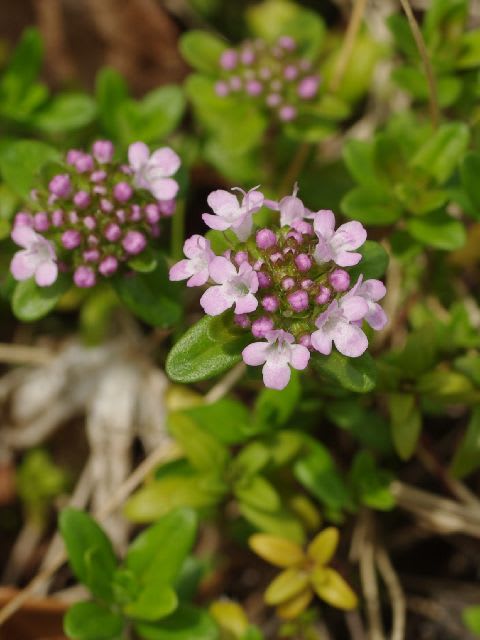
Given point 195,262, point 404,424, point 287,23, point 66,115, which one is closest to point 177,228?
point 66,115

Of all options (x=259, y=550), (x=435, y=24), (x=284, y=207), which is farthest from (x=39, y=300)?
(x=435, y=24)

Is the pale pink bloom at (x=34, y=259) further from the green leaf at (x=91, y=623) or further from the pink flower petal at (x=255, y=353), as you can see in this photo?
the green leaf at (x=91, y=623)

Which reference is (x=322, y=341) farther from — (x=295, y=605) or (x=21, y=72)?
(x=21, y=72)

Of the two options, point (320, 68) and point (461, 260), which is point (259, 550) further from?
point (320, 68)

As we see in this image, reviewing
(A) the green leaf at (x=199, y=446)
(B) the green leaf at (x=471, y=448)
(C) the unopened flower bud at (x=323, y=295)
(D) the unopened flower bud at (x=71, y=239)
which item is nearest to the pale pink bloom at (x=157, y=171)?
(D) the unopened flower bud at (x=71, y=239)

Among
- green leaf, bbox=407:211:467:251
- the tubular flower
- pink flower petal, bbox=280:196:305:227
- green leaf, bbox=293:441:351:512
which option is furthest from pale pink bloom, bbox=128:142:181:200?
the tubular flower

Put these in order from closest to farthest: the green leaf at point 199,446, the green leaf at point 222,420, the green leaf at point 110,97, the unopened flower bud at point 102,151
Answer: the unopened flower bud at point 102,151 → the green leaf at point 199,446 → the green leaf at point 222,420 → the green leaf at point 110,97
